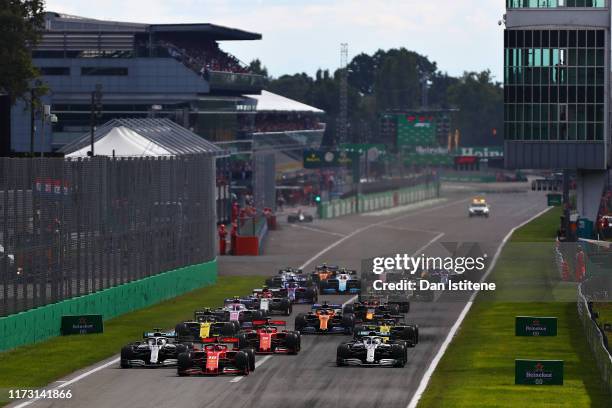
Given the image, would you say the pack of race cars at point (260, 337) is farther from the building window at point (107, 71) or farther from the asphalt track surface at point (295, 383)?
the building window at point (107, 71)

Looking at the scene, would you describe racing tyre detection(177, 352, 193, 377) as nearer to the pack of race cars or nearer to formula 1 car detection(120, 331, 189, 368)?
the pack of race cars

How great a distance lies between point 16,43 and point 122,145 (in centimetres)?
3450

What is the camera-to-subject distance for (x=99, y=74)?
164 m

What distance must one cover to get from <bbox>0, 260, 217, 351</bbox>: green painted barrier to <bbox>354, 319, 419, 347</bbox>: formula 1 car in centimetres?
1068

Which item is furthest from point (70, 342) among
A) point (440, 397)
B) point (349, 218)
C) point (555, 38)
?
point (349, 218)

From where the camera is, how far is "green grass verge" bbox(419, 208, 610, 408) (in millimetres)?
40125

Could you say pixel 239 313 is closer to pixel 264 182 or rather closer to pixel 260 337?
pixel 260 337

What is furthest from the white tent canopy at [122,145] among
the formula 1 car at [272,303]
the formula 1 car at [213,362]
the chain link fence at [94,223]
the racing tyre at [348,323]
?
the formula 1 car at [213,362]

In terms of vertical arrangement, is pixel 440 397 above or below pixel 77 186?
below

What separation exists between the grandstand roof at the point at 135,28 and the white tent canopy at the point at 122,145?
72.0 m

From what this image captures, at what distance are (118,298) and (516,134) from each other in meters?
50.4

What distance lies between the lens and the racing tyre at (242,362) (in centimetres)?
4391

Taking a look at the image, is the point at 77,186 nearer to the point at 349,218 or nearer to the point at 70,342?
the point at 70,342

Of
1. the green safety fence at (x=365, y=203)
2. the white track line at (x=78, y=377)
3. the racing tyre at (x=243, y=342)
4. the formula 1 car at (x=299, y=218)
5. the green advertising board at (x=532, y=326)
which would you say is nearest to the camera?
the white track line at (x=78, y=377)
